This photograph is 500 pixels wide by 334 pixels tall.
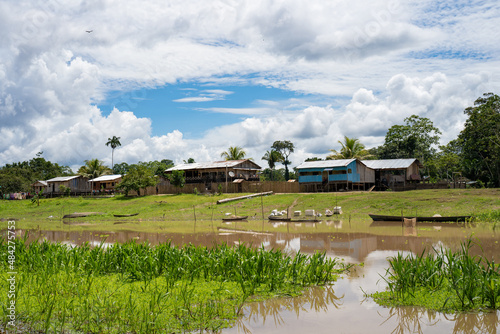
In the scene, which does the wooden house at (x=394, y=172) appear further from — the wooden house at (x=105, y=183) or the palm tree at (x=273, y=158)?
the wooden house at (x=105, y=183)

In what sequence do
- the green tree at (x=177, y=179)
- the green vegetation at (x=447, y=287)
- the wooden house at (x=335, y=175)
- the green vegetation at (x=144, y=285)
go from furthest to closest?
the green tree at (x=177, y=179) → the wooden house at (x=335, y=175) → the green vegetation at (x=447, y=287) → the green vegetation at (x=144, y=285)

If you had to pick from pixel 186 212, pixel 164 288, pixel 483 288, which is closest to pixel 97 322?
pixel 164 288

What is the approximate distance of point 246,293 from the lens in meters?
9.73

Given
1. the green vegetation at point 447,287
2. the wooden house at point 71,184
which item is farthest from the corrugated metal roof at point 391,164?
the green vegetation at point 447,287

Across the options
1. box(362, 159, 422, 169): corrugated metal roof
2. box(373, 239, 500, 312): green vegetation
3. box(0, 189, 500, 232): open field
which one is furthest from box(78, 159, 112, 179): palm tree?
box(373, 239, 500, 312): green vegetation

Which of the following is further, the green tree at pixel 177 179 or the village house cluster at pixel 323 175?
the green tree at pixel 177 179

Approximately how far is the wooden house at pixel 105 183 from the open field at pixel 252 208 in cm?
1914

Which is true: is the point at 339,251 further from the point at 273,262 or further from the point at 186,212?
the point at 186,212

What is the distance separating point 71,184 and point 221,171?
1156 inches

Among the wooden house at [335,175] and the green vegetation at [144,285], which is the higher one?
the wooden house at [335,175]

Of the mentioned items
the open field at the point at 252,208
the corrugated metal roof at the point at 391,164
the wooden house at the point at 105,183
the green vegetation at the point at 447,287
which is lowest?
the open field at the point at 252,208

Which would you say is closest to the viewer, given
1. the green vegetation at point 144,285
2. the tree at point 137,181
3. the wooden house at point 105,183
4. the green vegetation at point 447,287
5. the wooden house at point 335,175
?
the green vegetation at point 144,285

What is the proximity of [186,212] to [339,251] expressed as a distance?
25.7m

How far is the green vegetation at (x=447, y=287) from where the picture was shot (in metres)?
8.80
